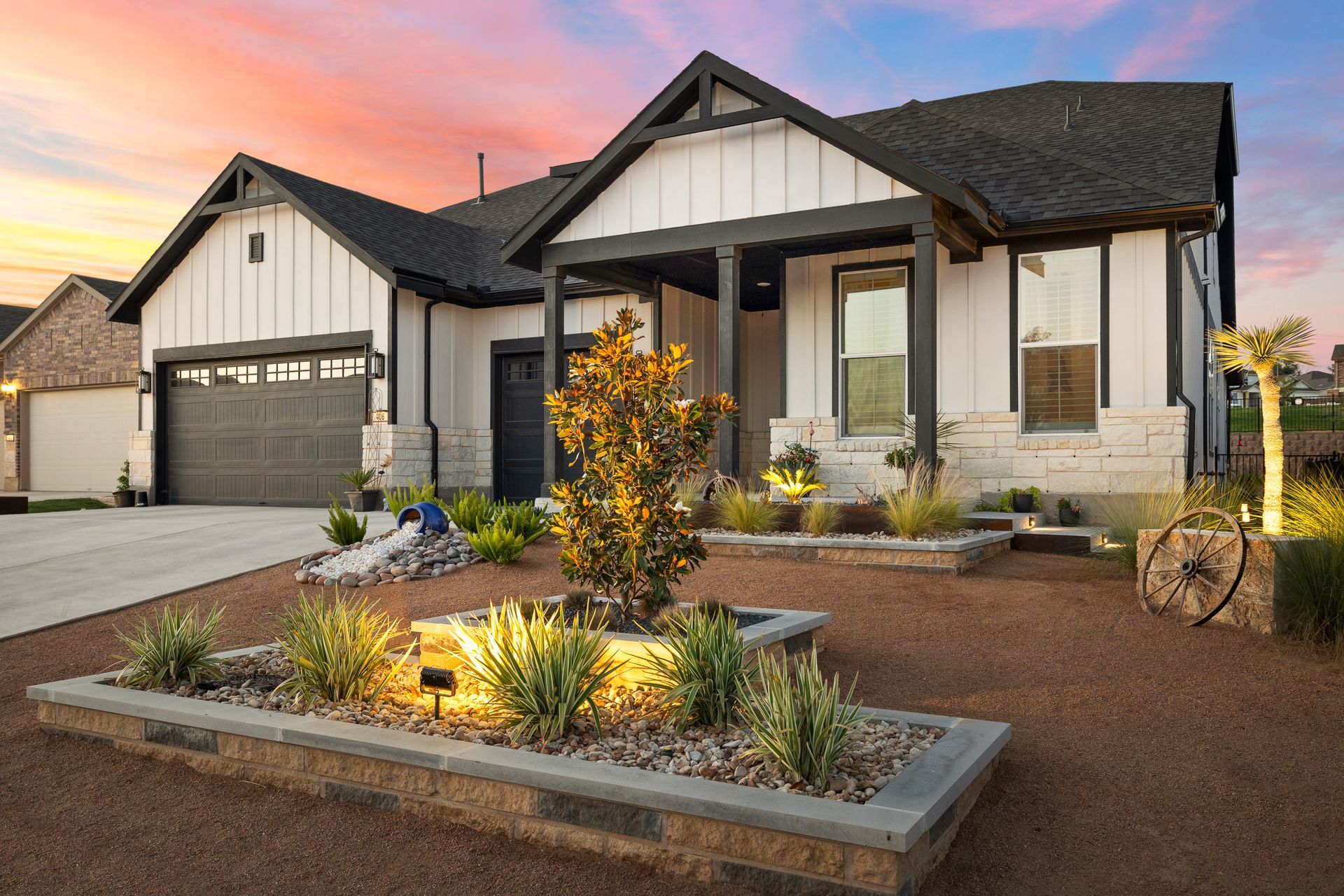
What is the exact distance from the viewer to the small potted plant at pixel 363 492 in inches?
573

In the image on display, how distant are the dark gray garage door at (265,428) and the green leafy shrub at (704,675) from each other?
12.1 metres

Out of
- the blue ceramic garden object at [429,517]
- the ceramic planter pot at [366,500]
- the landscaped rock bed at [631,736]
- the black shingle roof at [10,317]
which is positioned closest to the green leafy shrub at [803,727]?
A: the landscaped rock bed at [631,736]

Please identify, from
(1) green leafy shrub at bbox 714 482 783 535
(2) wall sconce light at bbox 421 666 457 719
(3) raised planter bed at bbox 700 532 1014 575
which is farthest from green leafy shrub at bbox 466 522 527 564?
(2) wall sconce light at bbox 421 666 457 719

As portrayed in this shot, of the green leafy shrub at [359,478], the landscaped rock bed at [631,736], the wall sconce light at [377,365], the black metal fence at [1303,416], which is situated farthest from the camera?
the black metal fence at [1303,416]

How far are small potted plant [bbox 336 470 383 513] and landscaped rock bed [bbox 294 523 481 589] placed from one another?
4950 mm

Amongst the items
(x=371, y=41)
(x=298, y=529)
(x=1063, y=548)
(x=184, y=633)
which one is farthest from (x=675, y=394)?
(x=371, y=41)

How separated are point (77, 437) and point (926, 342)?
2030cm

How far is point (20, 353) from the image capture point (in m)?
23.0

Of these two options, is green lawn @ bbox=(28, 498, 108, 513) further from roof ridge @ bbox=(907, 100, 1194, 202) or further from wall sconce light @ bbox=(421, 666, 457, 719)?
roof ridge @ bbox=(907, 100, 1194, 202)

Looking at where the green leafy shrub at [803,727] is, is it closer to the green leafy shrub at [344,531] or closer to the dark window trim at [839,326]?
the green leafy shrub at [344,531]

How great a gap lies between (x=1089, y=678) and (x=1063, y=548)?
4198mm

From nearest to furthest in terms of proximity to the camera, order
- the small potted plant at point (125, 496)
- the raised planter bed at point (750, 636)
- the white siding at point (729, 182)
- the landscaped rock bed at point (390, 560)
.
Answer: the raised planter bed at point (750, 636) → the landscaped rock bed at point (390, 560) → the white siding at point (729, 182) → the small potted plant at point (125, 496)

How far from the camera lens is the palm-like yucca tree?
696 centimetres

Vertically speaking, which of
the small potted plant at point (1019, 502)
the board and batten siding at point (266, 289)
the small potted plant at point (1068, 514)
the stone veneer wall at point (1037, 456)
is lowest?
the small potted plant at point (1068, 514)
